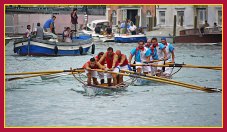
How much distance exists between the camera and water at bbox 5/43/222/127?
16.9 meters

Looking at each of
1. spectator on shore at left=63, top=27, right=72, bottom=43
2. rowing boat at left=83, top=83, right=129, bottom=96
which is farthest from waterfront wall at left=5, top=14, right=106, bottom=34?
rowing boat at left=83, top=83, right=129, bottom=96

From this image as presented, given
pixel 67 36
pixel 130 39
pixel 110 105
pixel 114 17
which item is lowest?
pixel 110 105

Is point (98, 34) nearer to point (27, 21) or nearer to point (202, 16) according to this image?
point (27, 21)

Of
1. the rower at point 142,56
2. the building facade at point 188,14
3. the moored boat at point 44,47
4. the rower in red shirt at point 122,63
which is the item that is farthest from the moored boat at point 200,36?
the rower in red shirt at point 122,63

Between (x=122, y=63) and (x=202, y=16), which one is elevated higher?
(x=202, y=16)

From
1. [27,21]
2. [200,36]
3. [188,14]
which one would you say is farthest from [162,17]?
[200,36]

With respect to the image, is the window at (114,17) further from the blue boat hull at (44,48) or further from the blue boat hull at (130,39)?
the blue boat hull at (44,48)

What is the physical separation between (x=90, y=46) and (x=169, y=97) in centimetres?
1720

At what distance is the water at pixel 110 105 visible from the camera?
55.3 feet

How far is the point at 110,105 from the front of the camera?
1912 cm

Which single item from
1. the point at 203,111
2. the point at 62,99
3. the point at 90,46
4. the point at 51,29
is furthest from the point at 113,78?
the point at 90,46

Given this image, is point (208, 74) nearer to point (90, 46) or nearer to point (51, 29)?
point (51, 29)

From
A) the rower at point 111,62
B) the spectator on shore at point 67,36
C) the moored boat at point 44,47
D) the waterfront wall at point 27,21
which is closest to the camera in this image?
the rower at point 111,62

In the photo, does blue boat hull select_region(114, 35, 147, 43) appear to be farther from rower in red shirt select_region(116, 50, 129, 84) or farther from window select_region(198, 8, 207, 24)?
rower in red shirt select_region(116, 50, 129, 84)
